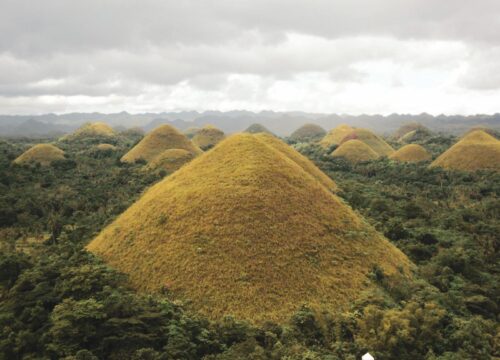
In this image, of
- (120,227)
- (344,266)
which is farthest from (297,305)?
(120,227)

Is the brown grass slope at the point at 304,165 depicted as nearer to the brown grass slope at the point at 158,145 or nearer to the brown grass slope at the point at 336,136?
the brown grass slope at the point at 158,145

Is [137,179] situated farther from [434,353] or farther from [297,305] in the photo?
[434,353]

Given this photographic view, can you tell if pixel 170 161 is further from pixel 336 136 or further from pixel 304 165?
pixel 336 136

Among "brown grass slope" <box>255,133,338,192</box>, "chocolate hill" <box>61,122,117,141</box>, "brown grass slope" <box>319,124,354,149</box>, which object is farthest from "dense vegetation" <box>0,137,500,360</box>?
"chocolate hill" <box>61,122,117,141</box>

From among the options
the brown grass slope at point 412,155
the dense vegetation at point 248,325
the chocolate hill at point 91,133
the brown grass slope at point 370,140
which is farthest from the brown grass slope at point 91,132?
the dense vegetation at point 248,325

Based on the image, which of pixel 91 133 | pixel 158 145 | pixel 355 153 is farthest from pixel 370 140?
pixel 91 133

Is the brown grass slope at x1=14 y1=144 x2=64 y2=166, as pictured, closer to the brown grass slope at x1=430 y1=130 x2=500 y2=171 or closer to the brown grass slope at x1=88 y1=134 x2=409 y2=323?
the brown grass slope at x1=88 y1=134 x2=409 y2=323
